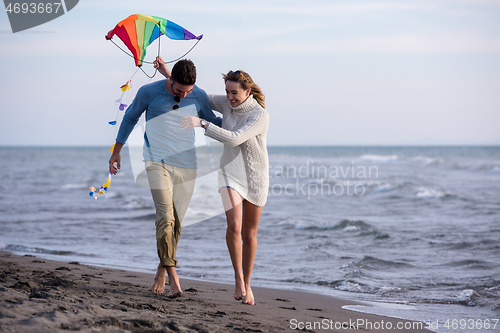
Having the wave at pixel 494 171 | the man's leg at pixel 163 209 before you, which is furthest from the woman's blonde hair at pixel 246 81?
the wave at pixel 494 171

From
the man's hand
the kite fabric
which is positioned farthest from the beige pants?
the kite fabric

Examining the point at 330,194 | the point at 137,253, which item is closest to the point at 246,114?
the point at 137,253

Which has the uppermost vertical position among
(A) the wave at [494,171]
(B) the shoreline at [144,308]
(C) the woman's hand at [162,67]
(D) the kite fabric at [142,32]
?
(D) the kite fabric at [142,32]

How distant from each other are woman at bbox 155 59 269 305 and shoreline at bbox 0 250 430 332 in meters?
0.46

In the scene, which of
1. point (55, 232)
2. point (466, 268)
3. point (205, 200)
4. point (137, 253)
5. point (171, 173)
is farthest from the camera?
point (205, 200)

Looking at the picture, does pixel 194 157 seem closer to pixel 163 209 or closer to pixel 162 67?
pixel 163 209

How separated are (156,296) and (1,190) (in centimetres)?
1368

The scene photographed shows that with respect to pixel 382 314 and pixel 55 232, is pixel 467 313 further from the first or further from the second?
pixel 55 232

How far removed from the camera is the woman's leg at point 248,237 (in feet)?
12.4

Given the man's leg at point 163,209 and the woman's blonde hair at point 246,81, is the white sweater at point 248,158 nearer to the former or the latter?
the woman's blonde hair at point 246,81

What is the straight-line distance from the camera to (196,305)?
3547mm

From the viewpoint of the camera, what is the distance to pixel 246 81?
3.60 meters

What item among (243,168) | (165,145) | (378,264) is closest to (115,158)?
(165,145)

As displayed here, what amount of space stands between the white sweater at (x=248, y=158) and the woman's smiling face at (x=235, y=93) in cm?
4
